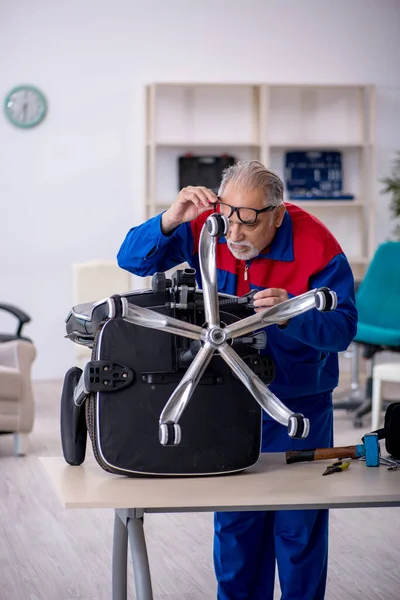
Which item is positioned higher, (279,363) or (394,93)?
(394,93)

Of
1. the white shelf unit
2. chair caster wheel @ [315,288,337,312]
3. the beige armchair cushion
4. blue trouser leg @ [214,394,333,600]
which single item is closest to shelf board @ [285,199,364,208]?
the white shelf unit

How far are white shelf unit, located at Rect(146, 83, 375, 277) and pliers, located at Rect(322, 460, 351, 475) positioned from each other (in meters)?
5.18

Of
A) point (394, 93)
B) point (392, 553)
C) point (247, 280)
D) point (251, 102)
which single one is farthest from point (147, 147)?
point (247, 280)

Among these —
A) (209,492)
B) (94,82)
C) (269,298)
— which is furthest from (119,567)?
(94,82)

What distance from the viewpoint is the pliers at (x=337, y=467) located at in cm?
185

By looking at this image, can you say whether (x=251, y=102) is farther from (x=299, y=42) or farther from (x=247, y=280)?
(x=247, y=280)

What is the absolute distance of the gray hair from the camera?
193cm

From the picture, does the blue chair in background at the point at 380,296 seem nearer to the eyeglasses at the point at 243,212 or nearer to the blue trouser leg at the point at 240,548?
the blue trouser leg at the point at 240,548

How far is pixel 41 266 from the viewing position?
23.2ft

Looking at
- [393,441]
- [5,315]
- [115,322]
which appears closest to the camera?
[115,322]

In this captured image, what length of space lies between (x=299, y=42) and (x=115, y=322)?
6009 mm

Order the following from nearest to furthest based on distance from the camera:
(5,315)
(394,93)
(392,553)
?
(392,553) < (5,315) < (394,93)

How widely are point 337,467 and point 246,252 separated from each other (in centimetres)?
49

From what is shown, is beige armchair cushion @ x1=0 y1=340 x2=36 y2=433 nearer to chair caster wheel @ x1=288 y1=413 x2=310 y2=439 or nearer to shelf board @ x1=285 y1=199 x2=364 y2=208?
shelf board @ x1=285 y1=199 x2=364 y2=208
